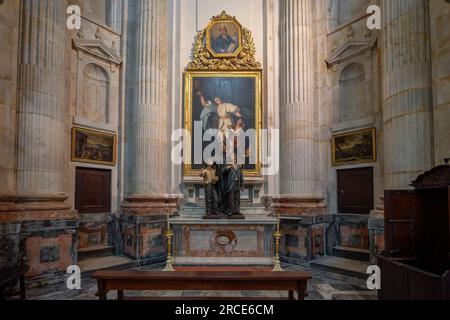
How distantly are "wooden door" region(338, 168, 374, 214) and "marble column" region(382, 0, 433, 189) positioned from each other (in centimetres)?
161

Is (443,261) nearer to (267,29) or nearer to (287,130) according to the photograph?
(287,130)

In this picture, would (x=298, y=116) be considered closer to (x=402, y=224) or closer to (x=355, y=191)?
(x=355, y=191)

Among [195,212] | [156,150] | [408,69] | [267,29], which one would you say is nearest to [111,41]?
[156,150]

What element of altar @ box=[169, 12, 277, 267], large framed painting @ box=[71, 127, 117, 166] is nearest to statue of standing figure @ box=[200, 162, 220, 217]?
altar @ box=[169, 12, 277, 267]

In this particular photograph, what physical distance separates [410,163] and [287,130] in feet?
11.1

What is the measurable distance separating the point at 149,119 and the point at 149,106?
35 centimetres

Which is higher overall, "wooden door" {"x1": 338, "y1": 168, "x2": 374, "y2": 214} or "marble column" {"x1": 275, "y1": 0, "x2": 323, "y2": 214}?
"marble column" {"x1": 275, "y1": 0, "x2": 323, "y2": 214}

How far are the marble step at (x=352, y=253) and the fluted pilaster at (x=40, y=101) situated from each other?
627 centimetres

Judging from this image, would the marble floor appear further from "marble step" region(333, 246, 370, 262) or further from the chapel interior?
"marble step" region(333, 246, 370, 262)

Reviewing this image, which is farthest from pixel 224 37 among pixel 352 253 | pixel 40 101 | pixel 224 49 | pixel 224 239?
pixel 352 253

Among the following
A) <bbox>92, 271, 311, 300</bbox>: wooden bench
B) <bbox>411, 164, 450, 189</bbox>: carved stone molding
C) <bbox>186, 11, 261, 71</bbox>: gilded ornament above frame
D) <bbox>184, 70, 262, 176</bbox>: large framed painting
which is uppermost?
<bbox>186, 11, 261, 71</bbox>: gilded ornament above frame

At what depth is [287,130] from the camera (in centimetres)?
836

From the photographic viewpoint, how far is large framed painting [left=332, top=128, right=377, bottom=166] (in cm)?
728

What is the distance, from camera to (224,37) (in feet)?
30.2
